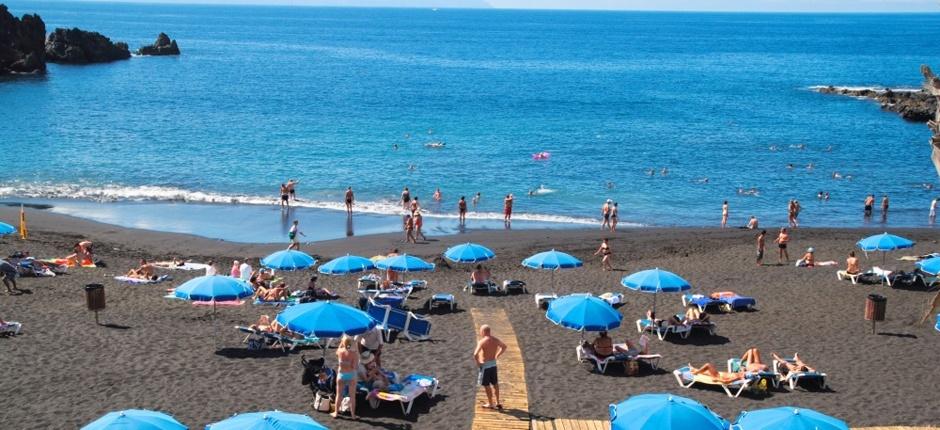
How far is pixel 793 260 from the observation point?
92.9 ft

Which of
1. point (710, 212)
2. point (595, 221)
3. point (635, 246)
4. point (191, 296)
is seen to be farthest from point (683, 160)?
point (191, 296)

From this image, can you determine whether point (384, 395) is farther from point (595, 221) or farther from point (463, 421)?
point (595, 221)

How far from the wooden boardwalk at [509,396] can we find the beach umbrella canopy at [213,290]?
499cm

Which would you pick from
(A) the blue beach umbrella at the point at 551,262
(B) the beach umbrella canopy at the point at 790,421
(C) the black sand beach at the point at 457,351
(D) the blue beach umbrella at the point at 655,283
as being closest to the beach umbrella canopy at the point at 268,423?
(C) the black sand beach at the point at 457,351

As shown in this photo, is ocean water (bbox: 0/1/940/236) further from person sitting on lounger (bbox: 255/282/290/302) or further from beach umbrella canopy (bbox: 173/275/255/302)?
beach umbrella canopy (bbox: 173/275/255/302)

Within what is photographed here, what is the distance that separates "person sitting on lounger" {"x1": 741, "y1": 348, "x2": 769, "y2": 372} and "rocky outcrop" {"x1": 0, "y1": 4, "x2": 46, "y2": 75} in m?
93.6

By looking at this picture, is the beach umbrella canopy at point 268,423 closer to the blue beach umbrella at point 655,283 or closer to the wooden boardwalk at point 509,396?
the wooden boardwalk at point 509,396

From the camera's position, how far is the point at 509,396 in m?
15.2

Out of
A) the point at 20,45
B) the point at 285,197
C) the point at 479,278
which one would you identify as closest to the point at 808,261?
the point at 479,278

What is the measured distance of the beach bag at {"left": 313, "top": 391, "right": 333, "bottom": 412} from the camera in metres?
14.3

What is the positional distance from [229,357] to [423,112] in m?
56.5

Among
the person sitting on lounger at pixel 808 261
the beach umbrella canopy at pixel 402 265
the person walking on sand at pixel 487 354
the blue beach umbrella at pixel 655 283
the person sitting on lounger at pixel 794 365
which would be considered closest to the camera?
the person walking on sand at pixel 487 354

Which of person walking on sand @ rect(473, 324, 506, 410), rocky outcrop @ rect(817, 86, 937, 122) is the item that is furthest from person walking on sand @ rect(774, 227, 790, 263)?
rocky outcrop @ rect(817, 86, 937, 122)

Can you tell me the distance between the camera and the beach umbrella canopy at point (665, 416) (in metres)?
11.9
